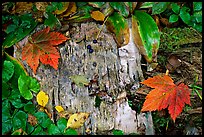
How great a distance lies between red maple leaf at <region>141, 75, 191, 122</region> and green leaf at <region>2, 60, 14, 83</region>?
759mm

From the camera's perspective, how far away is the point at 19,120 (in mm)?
1730

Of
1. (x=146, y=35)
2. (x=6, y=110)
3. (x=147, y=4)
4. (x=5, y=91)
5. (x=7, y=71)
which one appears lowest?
(x=6, y=110)

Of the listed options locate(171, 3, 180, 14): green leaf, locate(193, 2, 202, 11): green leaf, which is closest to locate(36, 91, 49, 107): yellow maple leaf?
locate(171, 3, 180, 14): green leaf

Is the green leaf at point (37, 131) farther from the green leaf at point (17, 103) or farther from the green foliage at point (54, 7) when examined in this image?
the green foliage at point (54, 7)

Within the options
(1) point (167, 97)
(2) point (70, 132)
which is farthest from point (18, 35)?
(1) point (167, 97)

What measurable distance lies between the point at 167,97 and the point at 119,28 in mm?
542

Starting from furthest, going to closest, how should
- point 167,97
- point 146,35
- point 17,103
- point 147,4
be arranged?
1. point 147,4
2. point 146,35
3. point 17,103
4. point 167,97

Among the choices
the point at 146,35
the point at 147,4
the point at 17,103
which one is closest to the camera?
the point at 17,103

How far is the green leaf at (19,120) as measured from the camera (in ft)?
5.62

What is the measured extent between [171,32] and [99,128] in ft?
2.54

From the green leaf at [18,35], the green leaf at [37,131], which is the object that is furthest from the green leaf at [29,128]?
the green leaf at [18,35]

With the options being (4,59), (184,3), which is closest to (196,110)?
(184,3)

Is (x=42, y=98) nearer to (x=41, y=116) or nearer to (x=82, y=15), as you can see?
(x=41, y=116)

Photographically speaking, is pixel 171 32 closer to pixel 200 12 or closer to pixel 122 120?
pixel 200 12
